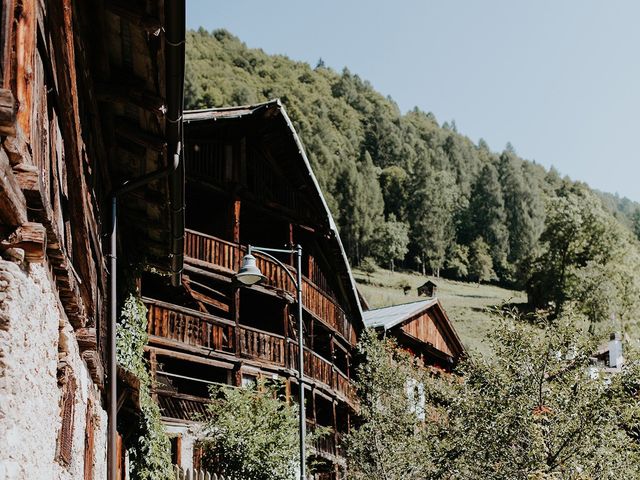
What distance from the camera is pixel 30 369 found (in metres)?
6.75

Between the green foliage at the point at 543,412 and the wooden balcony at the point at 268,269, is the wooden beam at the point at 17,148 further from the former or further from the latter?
the wooden balcony at the point at 268,269

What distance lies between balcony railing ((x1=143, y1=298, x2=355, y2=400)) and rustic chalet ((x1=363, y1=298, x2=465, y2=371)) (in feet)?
33.0

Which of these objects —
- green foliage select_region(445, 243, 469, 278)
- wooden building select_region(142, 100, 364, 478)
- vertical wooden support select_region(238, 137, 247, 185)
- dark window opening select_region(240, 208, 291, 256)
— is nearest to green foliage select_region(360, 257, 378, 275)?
green foliage select_region(445, 243, 469, 278)

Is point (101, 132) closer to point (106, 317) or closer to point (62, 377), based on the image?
point (106, 317)

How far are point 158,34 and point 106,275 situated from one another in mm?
4819

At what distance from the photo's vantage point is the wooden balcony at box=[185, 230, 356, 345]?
24.0 meters

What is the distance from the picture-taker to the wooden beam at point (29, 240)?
6332 millimetres

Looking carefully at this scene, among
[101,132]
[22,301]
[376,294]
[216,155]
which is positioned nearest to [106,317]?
[101,132]

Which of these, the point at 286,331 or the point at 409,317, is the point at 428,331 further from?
the point at 286,331

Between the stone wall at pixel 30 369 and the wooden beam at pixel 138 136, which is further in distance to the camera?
the wooden beam at pixel 138 136

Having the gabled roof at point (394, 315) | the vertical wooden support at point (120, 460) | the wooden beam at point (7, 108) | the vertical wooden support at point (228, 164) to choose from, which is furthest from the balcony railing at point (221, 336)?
the wooden beam at point (7, 108)

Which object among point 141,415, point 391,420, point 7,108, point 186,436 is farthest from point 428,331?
point 7,108

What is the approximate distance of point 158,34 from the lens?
9.52m

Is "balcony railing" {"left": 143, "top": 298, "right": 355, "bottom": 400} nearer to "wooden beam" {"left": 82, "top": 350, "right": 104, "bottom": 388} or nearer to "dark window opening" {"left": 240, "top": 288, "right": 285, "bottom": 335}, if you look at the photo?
"dark window opening" {"left": 240, "top": 288, "right": 285, "bottom": 335}
